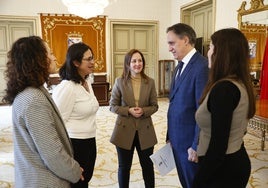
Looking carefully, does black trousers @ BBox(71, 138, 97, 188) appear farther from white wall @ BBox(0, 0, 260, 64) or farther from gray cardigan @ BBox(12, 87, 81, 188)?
white wall @ BBox(0, 0, 260, 64)

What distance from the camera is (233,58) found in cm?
130

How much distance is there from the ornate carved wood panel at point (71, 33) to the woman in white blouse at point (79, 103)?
5895 millimetres

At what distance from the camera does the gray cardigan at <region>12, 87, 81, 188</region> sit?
1157 millimetres

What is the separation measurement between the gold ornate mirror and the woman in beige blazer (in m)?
3.20

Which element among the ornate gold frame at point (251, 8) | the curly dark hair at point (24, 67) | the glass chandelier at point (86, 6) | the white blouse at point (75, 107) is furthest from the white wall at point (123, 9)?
the curly dark hair at point (24, 67)

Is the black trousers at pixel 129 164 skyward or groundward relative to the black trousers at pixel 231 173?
groundward

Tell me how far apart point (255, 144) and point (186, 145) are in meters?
2.82

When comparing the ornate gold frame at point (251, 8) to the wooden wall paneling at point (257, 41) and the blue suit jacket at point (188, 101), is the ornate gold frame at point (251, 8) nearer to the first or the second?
the wooden wall paneling at point (257, 41)

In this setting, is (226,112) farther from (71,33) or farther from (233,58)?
(71,33)

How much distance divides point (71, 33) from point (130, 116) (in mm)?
5967

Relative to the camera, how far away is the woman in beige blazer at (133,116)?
2240mm

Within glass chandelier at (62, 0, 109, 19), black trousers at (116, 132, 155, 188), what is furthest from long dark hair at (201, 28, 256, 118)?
glass chandelier at (62, 0, 109, 19)

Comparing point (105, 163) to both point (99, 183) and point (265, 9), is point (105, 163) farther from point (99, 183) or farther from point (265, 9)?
point (265, 9)

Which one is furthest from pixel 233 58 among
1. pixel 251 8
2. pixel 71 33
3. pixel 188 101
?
pixel 71 33
